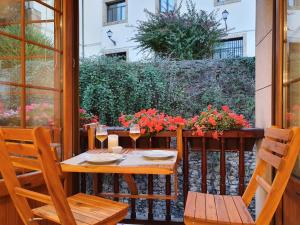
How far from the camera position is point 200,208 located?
153 cm

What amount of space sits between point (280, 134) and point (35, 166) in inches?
46.9

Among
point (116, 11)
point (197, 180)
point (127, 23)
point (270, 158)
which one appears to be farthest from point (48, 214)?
point (116, 11)

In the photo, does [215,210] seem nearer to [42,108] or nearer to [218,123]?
[218,123]

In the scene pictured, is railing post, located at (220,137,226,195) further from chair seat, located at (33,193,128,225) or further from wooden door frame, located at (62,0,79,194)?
wooden door frame, located at (62,0,79,194)

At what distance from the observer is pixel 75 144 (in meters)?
2.22

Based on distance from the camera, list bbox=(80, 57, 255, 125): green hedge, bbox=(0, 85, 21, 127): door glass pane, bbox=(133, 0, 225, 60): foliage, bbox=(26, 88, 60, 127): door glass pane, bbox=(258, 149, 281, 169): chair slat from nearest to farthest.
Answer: bbox=(258, 149, 281, 169): chair slat → bbox=(0, 85, 21, 127): door glass pane → bbox=(26, 88, 60, 127): door glass pane → bbox=(80, 57, 255, 125): green hedge → bbox=(133, 0, 225, 60): foliage

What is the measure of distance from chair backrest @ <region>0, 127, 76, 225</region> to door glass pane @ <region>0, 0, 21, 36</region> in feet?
2.49

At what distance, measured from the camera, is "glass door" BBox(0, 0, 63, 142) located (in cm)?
171

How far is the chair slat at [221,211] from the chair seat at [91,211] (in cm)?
53

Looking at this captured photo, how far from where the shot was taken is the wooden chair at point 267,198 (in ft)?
4.04

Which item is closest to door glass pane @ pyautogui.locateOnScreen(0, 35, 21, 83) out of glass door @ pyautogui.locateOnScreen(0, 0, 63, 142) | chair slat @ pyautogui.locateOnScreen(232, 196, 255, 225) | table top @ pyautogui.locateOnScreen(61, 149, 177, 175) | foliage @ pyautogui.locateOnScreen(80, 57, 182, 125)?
glass door @ pyautogui.locateOnScreen(0, 0, 63, 142)

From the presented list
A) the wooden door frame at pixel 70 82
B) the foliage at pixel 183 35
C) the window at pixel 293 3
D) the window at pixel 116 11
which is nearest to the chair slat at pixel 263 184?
the window at pixel 293 3

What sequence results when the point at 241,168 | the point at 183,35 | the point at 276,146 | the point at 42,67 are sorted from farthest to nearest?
the point at 183,35 → the point at 241,168 → the point at 42,67 → the point at 276,146

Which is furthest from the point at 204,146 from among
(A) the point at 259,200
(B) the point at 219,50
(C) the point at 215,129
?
(B) the point at 219,50
